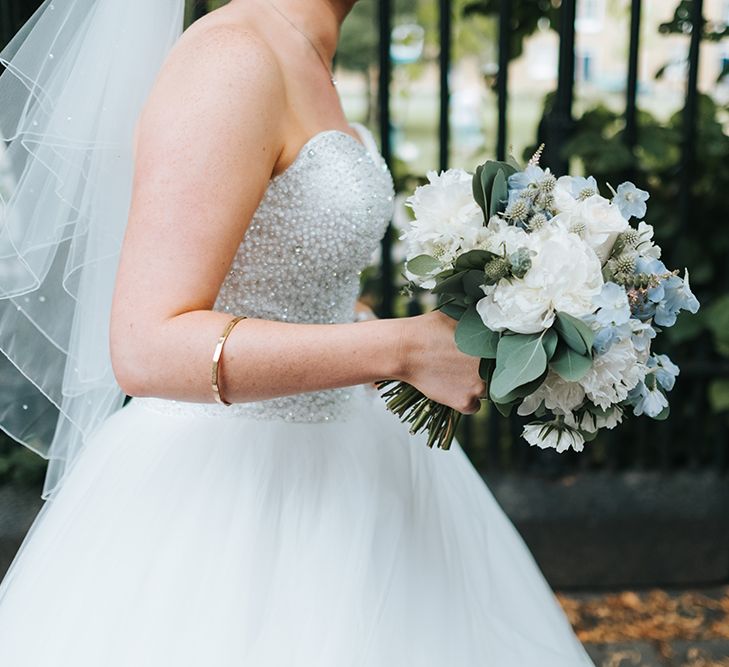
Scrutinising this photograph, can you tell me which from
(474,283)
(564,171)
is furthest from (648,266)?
(564,171)

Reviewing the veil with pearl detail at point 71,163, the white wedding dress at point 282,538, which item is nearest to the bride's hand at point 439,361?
the white wedding dress at point 282,538

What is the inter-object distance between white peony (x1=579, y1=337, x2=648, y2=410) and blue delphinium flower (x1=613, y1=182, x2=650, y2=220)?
0.69 ft

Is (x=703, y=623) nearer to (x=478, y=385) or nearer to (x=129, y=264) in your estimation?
(x=478, y=385)

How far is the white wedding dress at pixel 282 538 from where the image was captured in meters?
1.50

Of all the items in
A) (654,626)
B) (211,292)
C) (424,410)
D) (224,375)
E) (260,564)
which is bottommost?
(654,626)

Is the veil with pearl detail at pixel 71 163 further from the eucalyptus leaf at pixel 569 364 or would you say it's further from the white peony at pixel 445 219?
the eucalyptus leaf at pixel 569 364

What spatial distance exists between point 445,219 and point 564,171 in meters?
2.21

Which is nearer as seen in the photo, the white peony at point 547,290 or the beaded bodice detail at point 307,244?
the white peony at point 547,290

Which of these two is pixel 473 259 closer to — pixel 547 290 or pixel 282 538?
pixel 547 290

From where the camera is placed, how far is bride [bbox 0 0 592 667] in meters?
1.39

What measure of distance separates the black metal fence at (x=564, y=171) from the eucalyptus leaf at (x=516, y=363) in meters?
2.21

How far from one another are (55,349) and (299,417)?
556 mm

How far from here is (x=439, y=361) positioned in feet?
4.66

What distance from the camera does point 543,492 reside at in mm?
3682
